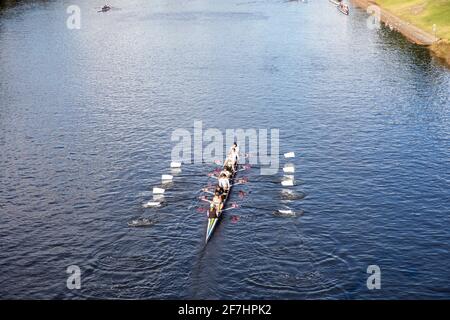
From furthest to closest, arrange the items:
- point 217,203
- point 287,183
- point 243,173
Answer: point 243,173
point 287,183
point 217,203

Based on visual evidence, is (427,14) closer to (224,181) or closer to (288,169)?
(288,169)

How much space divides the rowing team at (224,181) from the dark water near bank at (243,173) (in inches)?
82.7

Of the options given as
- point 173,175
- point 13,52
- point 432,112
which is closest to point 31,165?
point 173,175

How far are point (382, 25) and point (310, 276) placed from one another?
147 meters

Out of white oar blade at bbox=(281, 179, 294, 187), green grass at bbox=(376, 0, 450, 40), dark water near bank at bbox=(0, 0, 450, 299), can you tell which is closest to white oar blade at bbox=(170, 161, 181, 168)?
dark water near bank at bbox=(0, 0, 450, 299)

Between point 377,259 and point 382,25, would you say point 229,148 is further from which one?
point 382,25

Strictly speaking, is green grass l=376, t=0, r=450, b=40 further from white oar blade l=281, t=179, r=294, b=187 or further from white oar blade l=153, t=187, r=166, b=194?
white oar blade l=153, t=187, r=166, b=194

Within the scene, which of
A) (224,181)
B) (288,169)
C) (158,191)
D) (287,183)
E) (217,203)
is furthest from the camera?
(288,169)

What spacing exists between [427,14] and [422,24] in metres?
4.40

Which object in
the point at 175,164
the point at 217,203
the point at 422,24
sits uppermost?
the point at 422,24

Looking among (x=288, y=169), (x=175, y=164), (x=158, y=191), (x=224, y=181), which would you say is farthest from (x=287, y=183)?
(x=158, y=191)

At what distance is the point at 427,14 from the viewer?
170 m

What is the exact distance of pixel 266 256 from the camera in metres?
59.2
